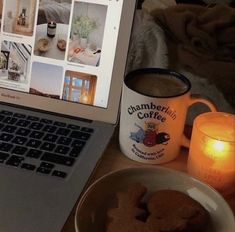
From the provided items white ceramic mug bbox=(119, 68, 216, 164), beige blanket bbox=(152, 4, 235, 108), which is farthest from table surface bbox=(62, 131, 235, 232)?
beige blanket bbox=(152, 4, 235, 108)

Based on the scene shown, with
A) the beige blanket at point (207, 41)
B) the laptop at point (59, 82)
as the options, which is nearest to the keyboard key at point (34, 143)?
the laptop at point (59, 82)

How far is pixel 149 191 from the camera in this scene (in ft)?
1.82

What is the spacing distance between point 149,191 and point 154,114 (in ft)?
0.37

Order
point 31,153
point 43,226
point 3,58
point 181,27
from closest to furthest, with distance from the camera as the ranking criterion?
point 43,226 < point 31,153 < point 3,58 < point 181,27

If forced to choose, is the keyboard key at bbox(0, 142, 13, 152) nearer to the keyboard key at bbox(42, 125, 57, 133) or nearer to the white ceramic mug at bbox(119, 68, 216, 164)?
the keyboard key at bbox(42, 125, 57, 133)

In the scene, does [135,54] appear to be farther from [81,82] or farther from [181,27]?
[81,82]

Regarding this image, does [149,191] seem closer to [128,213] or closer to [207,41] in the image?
[128,213]

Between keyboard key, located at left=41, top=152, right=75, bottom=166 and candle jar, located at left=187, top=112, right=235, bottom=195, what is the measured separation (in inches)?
6.9

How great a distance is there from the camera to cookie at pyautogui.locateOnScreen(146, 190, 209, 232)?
471 millimetres

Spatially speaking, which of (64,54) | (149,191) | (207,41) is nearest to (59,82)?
(64,54)

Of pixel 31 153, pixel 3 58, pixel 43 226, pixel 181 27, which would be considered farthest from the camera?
pixel 181 27

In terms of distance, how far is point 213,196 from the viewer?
53 centimetres

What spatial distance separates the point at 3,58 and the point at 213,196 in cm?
43

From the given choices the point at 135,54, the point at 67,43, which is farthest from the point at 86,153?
the point at 135,54
